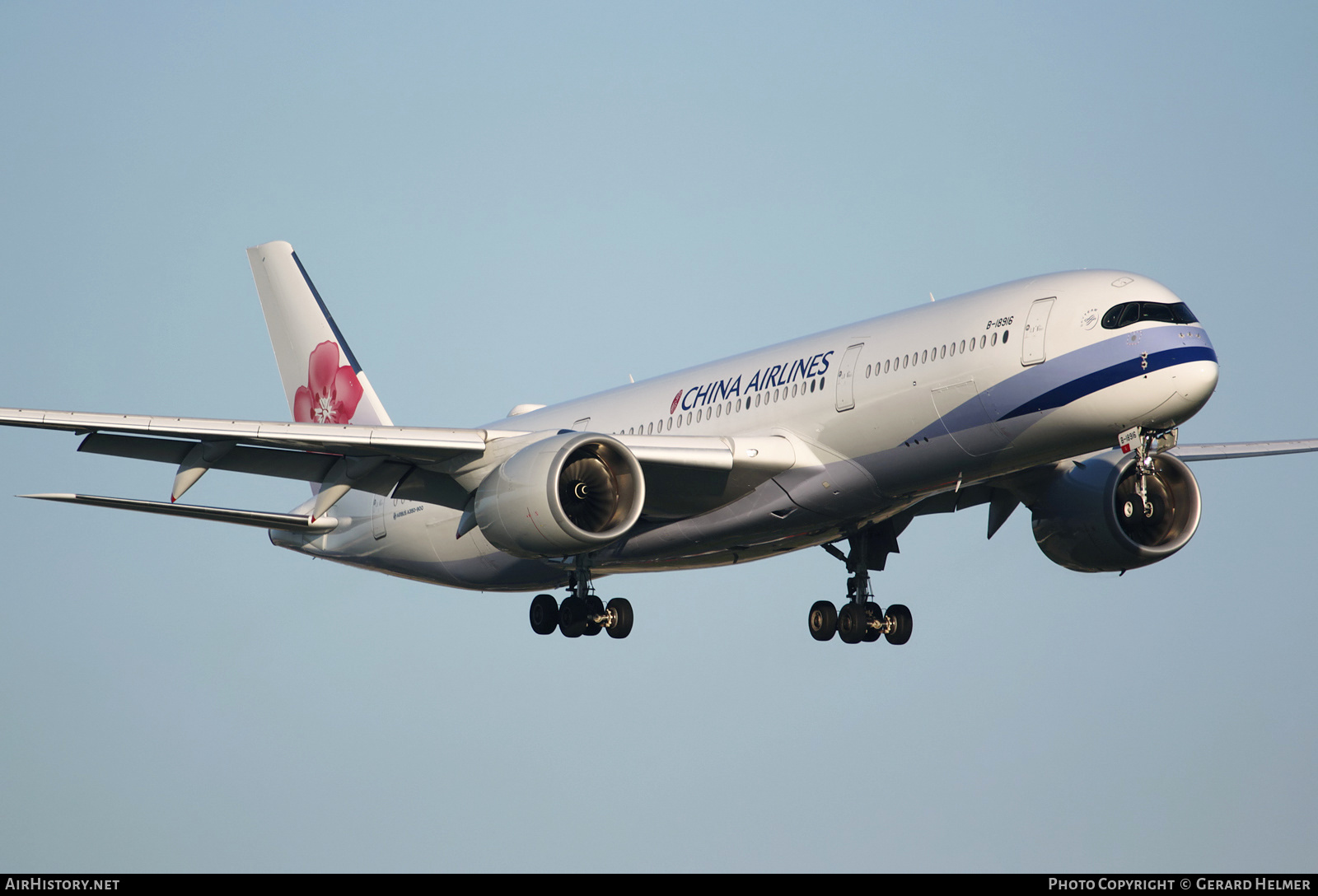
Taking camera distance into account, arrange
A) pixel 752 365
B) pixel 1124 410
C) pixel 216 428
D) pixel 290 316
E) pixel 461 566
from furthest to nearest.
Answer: pixel 290 316, pixel 461 566, pixel 752 365, pixel 216 428, pixel 1124 410

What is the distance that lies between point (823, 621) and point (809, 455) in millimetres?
7081

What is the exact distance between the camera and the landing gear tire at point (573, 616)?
33.1 m

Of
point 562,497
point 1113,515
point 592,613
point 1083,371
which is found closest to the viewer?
point 1083,371

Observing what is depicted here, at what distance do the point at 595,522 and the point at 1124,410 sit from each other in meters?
9.67

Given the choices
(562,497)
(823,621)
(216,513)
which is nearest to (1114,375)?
(562,497)

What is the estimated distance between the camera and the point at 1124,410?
25.1 meters

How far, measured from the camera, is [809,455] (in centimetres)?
2850

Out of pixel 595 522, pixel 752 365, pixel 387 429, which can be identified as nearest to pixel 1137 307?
pixel 752 365

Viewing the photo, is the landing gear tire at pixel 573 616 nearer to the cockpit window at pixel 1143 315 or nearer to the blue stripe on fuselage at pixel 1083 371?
the blue stripe on fuselage at pixel 1083 371

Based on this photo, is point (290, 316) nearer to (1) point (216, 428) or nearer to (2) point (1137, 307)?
(1) point (216, 428)

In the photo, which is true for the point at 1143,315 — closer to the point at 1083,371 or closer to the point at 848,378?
the point at 1083,371

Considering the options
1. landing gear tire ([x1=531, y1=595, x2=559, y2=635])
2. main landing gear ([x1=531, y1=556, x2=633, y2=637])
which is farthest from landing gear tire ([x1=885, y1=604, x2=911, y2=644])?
landing gear tire ([x1=531, y1=595, x2=559, y2=635])

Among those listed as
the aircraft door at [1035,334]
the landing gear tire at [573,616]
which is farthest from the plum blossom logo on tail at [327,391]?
the aircraft door at [1035,334]

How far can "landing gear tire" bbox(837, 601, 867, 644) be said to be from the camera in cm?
3384
